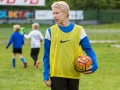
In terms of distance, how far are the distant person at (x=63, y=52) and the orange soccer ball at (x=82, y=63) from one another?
5 cm

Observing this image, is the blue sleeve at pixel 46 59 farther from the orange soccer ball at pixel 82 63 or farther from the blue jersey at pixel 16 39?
the blue jersey at pixel 16 39

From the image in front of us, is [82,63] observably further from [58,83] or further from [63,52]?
[58,83]

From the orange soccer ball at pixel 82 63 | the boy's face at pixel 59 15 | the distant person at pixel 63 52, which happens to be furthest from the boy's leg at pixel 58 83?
the boy's face at pixel 59 15

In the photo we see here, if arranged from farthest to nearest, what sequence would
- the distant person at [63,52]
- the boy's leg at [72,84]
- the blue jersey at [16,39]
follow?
the blue jersey at [16,39], the boy's leg at [72,84], the distant person at [63,52]

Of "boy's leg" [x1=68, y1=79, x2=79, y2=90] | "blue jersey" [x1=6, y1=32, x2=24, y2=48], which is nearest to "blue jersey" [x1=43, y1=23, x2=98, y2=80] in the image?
"boy's leg" [x1=68, y1=79, x2=79, y2=90]

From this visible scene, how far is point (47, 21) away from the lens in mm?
54281

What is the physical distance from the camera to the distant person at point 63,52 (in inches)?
220

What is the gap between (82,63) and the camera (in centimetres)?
553

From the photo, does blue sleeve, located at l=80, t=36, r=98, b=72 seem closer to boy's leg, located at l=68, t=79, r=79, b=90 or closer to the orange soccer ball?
the orange soccer ball

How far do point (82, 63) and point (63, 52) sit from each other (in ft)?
0.97

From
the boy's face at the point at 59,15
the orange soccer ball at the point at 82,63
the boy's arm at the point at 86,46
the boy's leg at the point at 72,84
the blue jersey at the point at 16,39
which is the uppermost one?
the boy's face at the point at 59,15

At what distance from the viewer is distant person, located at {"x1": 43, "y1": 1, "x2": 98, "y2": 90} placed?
559 centimetres

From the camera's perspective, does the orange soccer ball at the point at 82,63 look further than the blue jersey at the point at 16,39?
No

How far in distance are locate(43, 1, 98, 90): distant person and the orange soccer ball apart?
0.18 feet
